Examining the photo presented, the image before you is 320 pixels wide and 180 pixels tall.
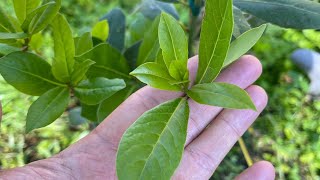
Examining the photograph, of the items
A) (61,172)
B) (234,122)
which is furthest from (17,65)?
(234,122)

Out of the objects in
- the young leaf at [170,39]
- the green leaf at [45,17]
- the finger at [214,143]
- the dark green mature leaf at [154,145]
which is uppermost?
the green leaf at [45,17]

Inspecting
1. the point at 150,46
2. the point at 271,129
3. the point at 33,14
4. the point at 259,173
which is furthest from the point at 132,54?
the point at 271,129

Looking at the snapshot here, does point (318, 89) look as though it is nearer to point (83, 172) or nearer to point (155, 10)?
point (155, 10)

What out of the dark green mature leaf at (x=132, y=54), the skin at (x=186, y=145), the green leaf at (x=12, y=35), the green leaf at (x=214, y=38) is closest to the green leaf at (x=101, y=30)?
the dark green mature leaf at (x=132, y=54)

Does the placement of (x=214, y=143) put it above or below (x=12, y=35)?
below

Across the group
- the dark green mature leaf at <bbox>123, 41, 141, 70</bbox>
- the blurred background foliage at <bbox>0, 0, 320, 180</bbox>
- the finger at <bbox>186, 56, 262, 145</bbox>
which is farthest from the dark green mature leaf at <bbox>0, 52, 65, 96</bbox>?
the blurred background foliage at <bbox>0, 0, 320, 180</bbox>

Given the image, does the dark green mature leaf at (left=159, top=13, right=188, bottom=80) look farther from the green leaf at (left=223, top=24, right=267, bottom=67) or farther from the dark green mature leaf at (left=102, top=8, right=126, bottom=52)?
the dark green mature leaf at (left=102, top=8, right=126, bottom=52)

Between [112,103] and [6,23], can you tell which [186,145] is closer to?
[112,103]

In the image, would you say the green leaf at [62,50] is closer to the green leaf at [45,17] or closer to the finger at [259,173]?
the green leaf at [45,17]
